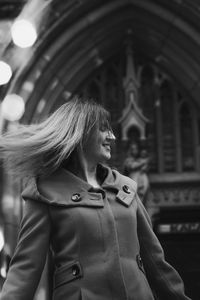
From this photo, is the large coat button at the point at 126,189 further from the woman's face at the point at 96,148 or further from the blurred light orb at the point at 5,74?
the blurred light orb at the point at 5,74

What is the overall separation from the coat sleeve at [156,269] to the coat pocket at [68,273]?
324mm

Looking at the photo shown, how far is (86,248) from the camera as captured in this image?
1929 millimetres

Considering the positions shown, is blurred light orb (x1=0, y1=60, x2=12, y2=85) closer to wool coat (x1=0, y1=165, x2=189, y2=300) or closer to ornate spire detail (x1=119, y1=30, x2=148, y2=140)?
ornate spire detail (x1=119, y1=30, x2=148, y2=140)

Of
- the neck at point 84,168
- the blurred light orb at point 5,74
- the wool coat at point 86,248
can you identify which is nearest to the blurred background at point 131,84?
the blurred light orb at point 5,74

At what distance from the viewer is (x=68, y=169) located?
2.21m

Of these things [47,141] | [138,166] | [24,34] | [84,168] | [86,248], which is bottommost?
[86,248]

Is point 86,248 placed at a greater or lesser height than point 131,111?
lesser

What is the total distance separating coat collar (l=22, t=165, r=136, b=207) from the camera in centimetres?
201

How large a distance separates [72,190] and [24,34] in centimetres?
460

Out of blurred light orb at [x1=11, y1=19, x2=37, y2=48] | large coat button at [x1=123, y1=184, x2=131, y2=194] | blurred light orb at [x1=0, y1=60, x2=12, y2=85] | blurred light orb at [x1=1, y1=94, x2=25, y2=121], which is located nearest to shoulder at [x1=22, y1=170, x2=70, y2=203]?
large coat button at [x1=123, y1=184, x2=131, y2=194]

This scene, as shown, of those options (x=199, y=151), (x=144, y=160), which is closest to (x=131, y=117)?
(x=144, y=160)

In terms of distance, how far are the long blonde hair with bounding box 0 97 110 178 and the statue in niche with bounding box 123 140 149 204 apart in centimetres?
433

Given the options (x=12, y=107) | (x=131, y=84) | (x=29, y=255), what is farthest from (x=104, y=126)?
(x=131, y=84)

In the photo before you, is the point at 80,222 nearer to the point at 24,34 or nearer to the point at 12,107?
the point at 12,107
